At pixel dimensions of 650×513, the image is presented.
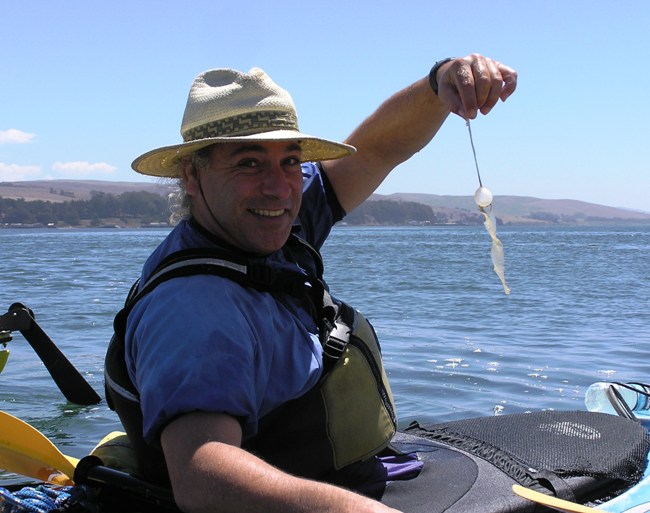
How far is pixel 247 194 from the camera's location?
8.21 feet

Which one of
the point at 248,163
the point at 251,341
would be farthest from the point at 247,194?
the point at 251,341

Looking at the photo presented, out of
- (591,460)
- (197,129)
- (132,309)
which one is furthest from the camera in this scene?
(591,460)

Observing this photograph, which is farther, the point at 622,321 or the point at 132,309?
the point at 622,321

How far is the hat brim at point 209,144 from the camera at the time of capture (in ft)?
8.02

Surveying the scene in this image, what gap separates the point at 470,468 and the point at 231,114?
1375 mm

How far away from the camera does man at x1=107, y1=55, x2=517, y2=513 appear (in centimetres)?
196

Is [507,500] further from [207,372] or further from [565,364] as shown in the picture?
[565,364]

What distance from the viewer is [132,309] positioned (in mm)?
2301

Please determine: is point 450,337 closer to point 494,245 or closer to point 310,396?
point 494,245

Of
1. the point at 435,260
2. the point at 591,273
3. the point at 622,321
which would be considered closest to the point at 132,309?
the point at 622,321

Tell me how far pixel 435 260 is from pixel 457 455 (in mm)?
28429

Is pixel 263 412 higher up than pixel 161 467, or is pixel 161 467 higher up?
pixel 263 412

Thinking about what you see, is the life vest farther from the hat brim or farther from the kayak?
the hat brim

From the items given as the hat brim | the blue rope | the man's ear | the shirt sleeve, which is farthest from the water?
the man's ear
